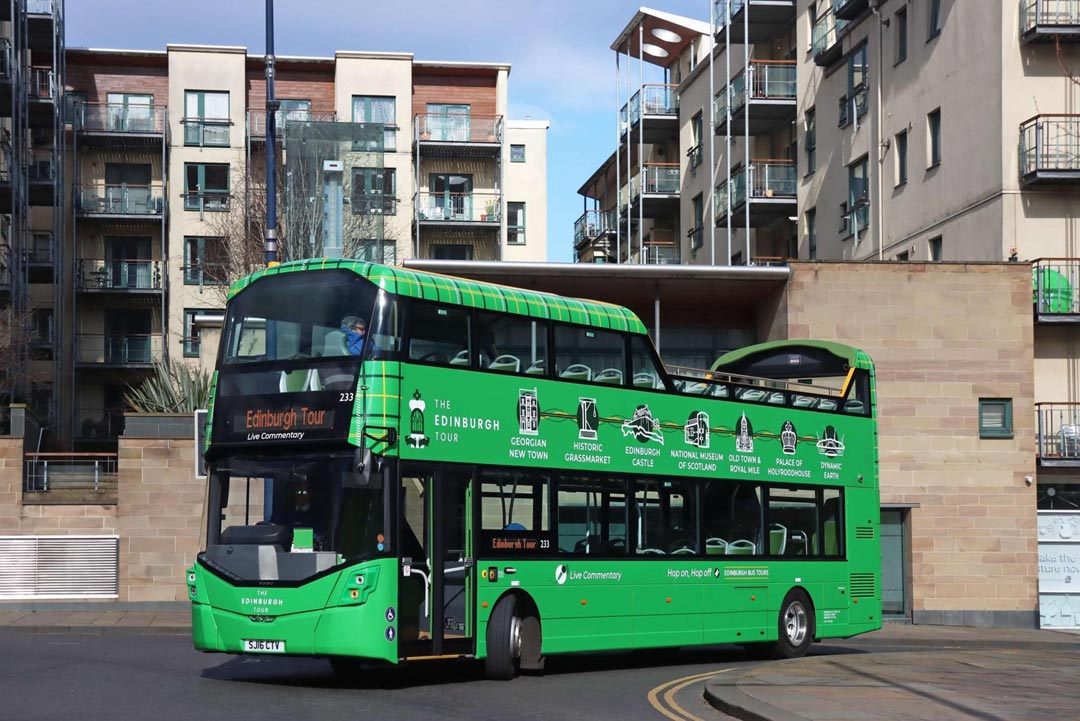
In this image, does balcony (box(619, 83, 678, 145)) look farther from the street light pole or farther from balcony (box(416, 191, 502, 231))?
the street light pole

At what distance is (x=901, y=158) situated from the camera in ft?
130

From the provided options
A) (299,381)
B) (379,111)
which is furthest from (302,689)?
(379,111)

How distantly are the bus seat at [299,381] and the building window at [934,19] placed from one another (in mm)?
26925

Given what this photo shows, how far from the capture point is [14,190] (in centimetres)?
4500

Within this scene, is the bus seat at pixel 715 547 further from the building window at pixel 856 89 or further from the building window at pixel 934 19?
the building window at pixel 856 89

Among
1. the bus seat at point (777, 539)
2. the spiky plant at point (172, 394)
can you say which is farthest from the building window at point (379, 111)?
the bus seat at point (777, 539)

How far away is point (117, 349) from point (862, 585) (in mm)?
37693

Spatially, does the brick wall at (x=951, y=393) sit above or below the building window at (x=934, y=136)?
below

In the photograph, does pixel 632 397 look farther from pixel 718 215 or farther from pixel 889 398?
pixel 718 215

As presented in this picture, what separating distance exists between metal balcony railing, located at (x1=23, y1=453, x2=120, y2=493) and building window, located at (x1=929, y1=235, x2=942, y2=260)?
20731 mm

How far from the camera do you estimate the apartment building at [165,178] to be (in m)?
50.9

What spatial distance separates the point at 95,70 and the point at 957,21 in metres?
33.2

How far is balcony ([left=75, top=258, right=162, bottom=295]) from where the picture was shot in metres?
53.7

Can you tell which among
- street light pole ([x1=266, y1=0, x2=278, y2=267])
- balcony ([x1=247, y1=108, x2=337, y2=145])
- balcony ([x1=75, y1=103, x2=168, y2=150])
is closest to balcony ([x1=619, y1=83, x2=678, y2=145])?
balcony ([x1=247, y1=108, x2=337, y2=145])
